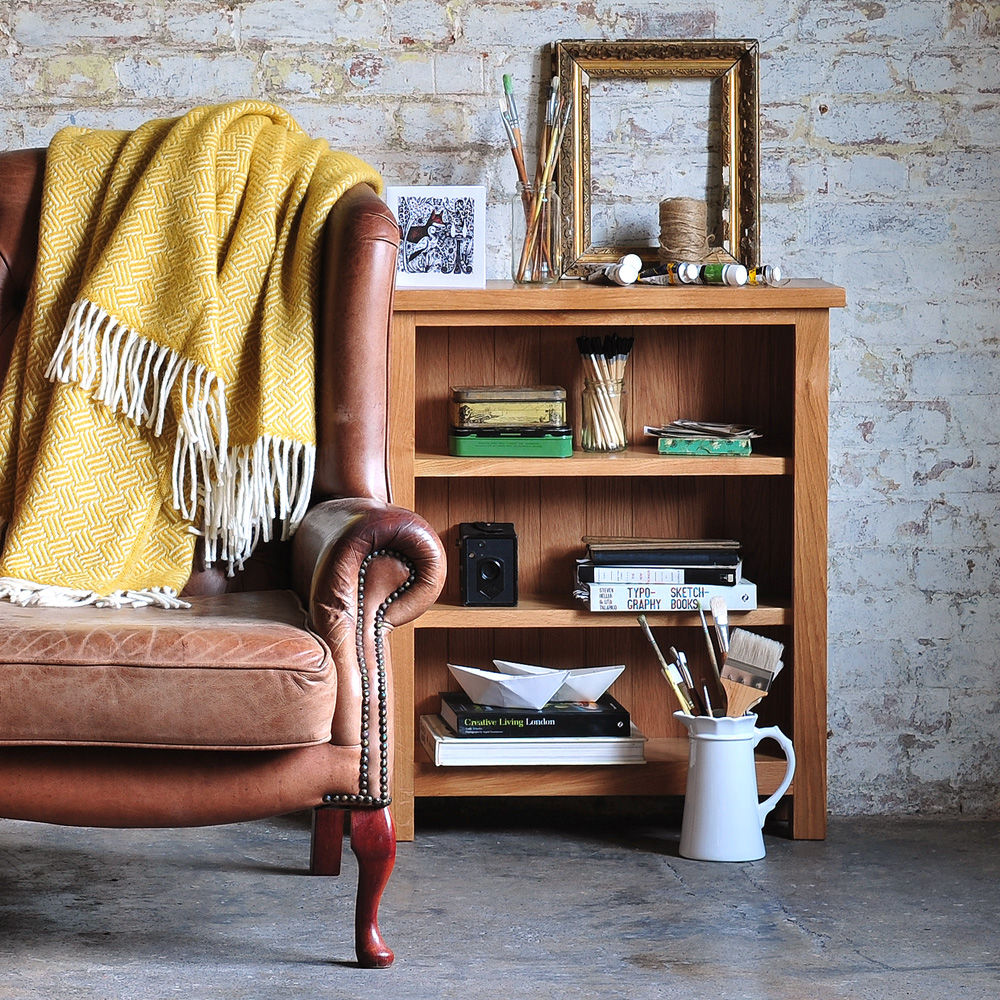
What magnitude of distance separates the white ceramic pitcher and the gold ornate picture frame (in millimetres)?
880

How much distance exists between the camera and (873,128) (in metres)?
2.49

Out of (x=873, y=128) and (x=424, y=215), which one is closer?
(x=424, y=215)

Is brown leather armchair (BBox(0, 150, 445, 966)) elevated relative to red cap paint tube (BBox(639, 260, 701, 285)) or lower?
lower

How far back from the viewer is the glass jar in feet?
7.85

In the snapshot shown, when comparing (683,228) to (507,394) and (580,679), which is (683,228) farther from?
(580,679)

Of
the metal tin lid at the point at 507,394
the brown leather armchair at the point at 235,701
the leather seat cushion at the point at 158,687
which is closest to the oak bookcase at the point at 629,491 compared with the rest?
the metal tin lid at the point at 507,394

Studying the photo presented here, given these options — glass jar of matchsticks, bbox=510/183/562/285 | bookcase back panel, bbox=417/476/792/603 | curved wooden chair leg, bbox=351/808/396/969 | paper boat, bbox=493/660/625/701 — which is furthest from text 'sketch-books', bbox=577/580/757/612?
curved wooden chair leg, bbox=351/808/396/969

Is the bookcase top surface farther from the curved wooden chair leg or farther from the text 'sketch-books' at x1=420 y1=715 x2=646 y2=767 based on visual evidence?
the curved wooden chair leg

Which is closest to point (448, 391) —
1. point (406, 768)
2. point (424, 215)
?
point (424, 215)

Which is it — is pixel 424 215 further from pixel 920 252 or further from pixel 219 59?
pixel 920 252

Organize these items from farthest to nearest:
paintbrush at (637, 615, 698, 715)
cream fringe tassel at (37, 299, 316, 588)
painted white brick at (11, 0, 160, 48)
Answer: painted white brick at (11, 0, 160, 48), paintbrush at (637, 615, 698, 715), cream fringe tassel at (37, 299, 316, 588)

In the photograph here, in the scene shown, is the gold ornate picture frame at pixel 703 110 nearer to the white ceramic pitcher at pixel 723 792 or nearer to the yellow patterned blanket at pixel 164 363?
the yellow patterned blanket at pixel 164 363

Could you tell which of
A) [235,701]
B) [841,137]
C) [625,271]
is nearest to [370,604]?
[235,701]

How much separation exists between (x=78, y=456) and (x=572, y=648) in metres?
1.02
